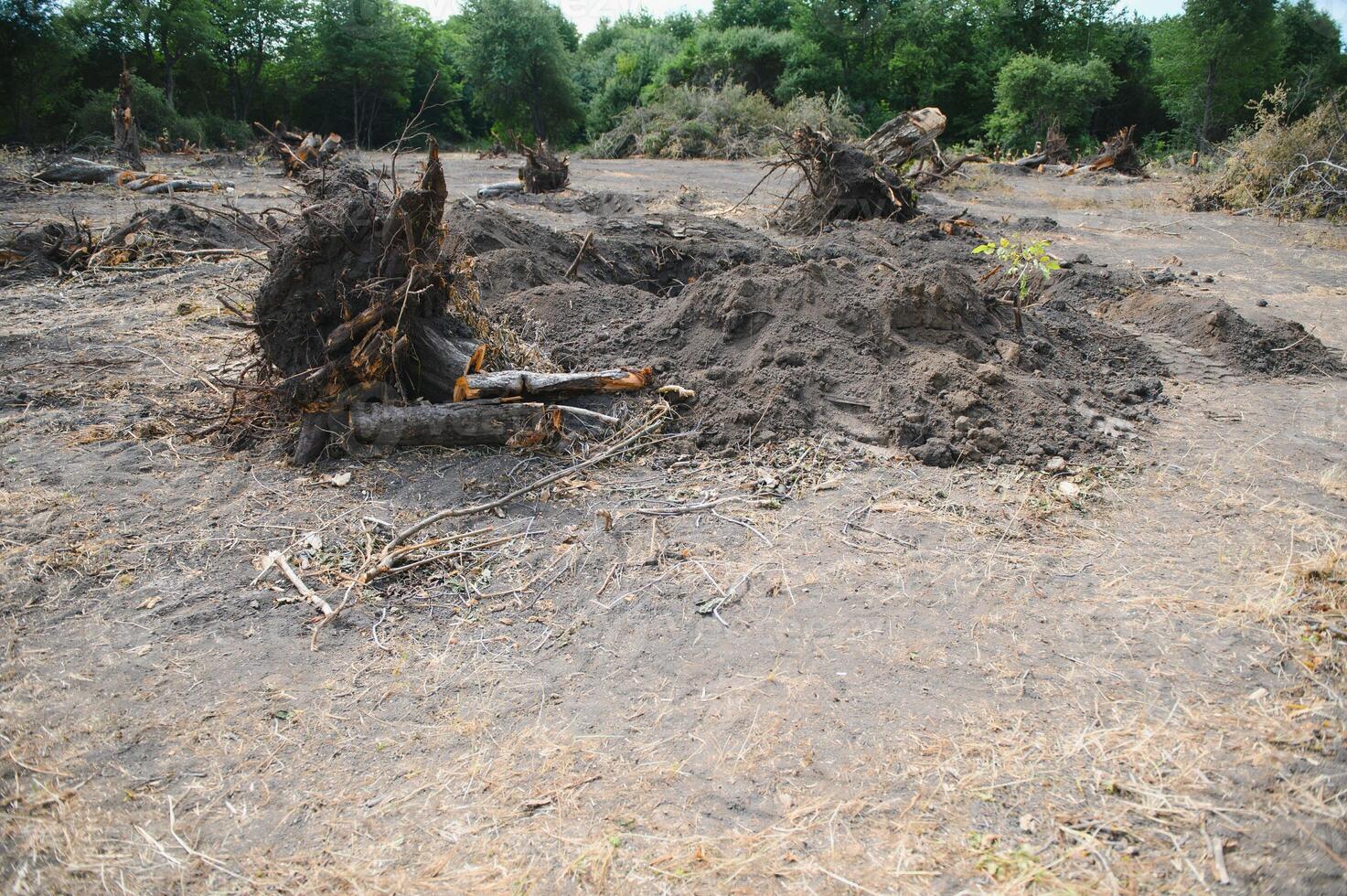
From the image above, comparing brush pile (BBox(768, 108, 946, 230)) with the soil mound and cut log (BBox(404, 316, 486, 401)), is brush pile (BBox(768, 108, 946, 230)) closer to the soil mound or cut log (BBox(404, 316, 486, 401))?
the soil mound

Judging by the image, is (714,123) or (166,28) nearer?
(714,123)

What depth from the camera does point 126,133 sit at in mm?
15297

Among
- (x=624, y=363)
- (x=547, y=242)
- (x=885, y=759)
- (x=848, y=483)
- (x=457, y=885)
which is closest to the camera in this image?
(x=457, y=885)

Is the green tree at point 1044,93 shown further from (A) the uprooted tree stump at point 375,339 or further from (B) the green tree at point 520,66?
(A) the uprooted tree stump at point 375,339

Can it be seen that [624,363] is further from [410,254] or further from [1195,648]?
[1195,648]

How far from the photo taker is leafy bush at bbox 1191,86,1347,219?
38.2ft

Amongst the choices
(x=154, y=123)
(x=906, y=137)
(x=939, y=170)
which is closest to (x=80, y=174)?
(x=154, y=123)

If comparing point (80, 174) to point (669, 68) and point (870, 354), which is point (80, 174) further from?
point (669, 68)

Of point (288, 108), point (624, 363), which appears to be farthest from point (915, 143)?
point (288, 108)

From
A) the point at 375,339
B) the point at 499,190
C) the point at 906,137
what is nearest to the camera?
the point at 375,339

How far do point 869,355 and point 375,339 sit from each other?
2.80 meters

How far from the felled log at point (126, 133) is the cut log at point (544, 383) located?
13.7 m

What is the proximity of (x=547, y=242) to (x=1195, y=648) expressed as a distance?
6393 mm

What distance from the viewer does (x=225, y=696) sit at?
2.88 m
